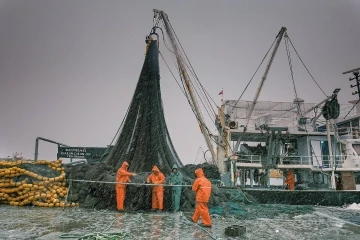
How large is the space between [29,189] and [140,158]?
4.32m

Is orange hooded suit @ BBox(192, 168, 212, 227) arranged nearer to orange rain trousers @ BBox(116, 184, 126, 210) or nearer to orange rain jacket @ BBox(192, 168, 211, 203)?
orange rain jacket @ BBox(192, 168, 211, 203)

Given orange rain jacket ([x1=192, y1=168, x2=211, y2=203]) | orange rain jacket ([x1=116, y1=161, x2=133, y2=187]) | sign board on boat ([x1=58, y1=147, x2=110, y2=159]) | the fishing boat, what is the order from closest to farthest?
orange rain jacket ([x1=192, y1=168, x2=211, y2=203]) → orange rain jacket ([x1=116, y1=161, x2=133, y2=187]) → sign board on boat ([x1=58, y1=147, x2=110, y2=159]) → the fishing boat

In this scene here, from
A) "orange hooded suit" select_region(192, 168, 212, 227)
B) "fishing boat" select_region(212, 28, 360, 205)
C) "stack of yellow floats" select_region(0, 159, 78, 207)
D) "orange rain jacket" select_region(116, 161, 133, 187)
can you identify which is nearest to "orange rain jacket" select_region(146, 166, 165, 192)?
"orange rain jacket" select_region(116, 161, 133, 187)

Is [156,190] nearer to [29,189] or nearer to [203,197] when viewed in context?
[203,197]

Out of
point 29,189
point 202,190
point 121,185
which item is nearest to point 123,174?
point 121,185

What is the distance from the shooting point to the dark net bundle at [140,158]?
32.5 feet

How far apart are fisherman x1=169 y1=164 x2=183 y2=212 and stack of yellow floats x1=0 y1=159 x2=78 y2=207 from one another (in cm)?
387

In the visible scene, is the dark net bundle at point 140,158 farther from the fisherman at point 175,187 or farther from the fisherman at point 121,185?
the fisherman at point 121,185

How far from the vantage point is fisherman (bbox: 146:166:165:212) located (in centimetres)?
932

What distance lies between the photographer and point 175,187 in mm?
9531

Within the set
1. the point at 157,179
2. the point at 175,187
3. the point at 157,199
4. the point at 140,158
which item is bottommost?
the point at 157,199

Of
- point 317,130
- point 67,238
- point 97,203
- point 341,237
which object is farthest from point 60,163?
point 317,130

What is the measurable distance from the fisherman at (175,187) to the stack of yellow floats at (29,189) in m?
3.87

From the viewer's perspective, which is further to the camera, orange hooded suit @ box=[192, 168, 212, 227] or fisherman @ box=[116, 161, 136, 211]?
fisherman @ box=[116, 161, 136, 211]
